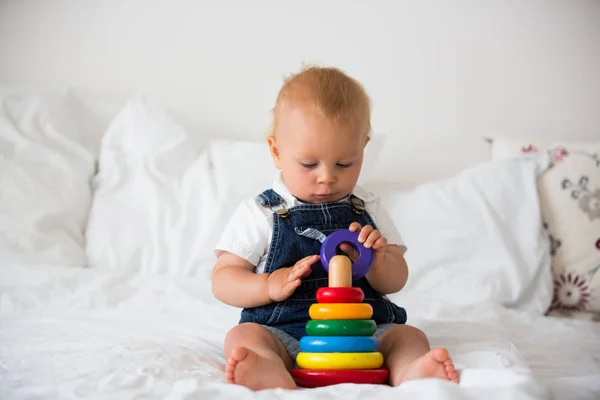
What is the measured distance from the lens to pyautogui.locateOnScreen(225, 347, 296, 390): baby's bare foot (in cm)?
91

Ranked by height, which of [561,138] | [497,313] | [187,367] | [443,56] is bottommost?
[497,313]

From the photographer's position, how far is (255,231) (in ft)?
4.01

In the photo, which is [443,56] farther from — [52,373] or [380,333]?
[52,373]

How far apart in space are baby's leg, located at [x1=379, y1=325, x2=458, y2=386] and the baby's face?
27 cm

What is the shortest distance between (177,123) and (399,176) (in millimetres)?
810

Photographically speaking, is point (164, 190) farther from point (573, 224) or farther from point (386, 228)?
point (573, 224)

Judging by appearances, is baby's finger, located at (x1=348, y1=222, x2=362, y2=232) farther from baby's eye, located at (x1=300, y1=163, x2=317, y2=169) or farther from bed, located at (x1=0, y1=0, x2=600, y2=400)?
bed, located at (x1=0, y1=0, x2=600, y2=400)

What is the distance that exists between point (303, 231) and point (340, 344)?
0.28m

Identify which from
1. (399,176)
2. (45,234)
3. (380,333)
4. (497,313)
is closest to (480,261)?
(497,313)

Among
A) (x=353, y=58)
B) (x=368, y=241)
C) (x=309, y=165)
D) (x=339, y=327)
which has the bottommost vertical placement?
(x=339, y=327)

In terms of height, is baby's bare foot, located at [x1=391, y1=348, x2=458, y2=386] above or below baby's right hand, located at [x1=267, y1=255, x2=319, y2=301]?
below

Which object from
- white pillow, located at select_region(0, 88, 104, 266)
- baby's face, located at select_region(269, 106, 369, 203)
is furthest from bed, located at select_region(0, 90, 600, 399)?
baby's face, located at select_region(269, 106, 369, 203)

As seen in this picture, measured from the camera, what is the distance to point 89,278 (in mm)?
1668

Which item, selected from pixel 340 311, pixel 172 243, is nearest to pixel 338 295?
pixel 340 311
